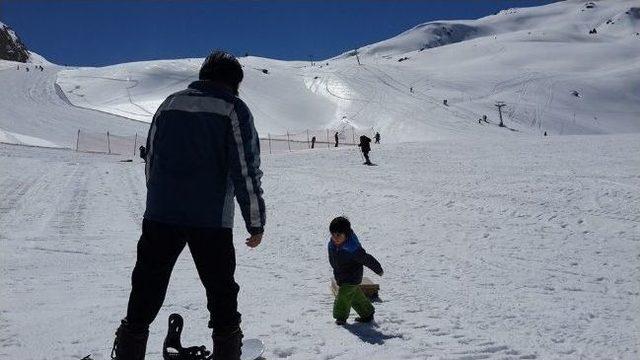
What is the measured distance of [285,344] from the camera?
14.7 feet

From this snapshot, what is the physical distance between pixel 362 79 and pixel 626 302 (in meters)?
71.3

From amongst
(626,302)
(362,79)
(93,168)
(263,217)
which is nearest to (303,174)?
(93,168)

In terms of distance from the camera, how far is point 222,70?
10.5 feet

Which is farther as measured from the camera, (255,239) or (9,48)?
(9,48)

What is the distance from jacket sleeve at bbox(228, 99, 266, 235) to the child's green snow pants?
86.6 inches

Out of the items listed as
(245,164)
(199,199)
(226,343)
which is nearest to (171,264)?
(199,199)

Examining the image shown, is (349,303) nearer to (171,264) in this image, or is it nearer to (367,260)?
(367,260)

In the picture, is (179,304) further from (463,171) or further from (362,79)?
(362,79)

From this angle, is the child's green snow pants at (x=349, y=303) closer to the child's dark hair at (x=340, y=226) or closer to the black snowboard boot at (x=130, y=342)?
the child's dark hair at (x=340, y=226)

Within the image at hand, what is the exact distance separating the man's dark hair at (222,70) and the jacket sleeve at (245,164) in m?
0.18

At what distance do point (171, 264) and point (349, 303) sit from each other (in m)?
2.36

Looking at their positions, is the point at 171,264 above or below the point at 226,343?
above

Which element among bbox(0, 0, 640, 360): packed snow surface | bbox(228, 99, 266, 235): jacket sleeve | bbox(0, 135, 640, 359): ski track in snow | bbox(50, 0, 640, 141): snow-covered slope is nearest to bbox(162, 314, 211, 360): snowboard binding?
bbox(0, 0, 640, 360): packed snow surface

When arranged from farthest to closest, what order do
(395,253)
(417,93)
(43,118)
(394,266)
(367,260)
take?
(417,93), (43,118), (395,253), (394,266), (367,260)
